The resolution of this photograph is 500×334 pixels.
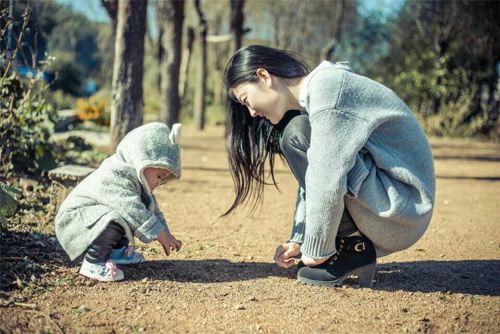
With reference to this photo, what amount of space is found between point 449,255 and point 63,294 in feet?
7.49

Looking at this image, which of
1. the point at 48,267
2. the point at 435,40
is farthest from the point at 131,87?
the point at 435,40

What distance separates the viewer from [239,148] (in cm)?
315

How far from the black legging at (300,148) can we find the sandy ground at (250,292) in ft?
1.01

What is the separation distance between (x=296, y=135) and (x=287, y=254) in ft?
1.98

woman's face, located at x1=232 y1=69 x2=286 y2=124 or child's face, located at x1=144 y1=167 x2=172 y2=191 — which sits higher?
woman's face, located at x1=232 y1=69 x2=286 y2=124

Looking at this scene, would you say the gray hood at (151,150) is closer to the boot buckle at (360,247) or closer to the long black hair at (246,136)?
the long black hair at (246,136)

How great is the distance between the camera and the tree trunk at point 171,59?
8.95m

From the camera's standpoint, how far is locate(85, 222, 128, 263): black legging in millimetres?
2707

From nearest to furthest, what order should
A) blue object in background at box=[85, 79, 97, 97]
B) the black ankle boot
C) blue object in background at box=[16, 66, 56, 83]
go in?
the black ankle boot → blue object in background at box=[16, 66, 56, 83] → blue object in background at box=[85, 79, 97, 97]

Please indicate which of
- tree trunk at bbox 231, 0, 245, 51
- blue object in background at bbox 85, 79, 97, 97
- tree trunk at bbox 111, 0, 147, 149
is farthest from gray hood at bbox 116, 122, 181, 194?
blue object in background at bbox 85, 79, 97, 97

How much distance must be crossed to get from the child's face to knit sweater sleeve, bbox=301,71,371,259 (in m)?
0.73

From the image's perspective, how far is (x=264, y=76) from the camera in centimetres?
282

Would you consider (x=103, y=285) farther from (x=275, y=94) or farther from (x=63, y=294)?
(x=275, y=94)

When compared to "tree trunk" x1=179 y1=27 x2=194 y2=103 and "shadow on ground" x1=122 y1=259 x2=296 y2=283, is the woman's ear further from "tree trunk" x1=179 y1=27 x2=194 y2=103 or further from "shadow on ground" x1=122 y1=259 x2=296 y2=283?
"tree trunk" x1=179 y1=27 x2=194 y2=103
